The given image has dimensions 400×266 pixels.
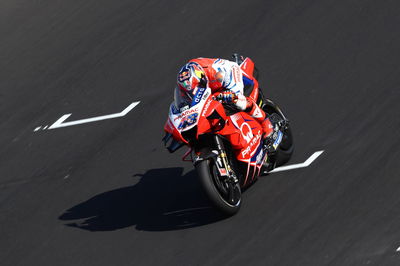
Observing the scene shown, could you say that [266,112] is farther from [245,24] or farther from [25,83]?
[25,83]

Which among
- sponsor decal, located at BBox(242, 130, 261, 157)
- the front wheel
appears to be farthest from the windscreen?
sponsor decal, located at BBox(242, 130, 261, 157)

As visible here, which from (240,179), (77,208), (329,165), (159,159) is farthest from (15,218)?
(329,165)

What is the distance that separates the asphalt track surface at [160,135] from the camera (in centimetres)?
1043

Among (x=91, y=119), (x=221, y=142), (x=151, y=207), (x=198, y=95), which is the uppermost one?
(x=198, y=95)

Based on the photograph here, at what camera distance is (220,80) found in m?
11.2

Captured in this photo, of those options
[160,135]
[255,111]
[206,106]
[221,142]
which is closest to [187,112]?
[206,106]

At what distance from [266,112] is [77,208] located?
299 cm

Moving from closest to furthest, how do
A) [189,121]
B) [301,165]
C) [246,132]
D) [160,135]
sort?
[189,121] → [246,132] → [301,165] → [160,135]

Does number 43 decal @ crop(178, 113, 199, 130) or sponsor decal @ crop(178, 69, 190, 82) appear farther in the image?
sponsor decal @ crop(178, 69, 190, 82)

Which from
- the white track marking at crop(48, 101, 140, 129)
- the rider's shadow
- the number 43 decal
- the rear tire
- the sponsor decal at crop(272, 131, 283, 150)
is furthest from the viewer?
the white track marking at crop(48, 101, 140, 129)

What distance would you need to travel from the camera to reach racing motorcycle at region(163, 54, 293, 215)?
417 inches

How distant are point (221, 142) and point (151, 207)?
1.57 m

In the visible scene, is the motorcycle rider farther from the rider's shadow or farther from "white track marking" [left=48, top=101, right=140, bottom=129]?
"white track marking" [left=48, top=101, right=140, bottom=129]

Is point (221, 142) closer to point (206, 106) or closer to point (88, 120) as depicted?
point (206, 106)
